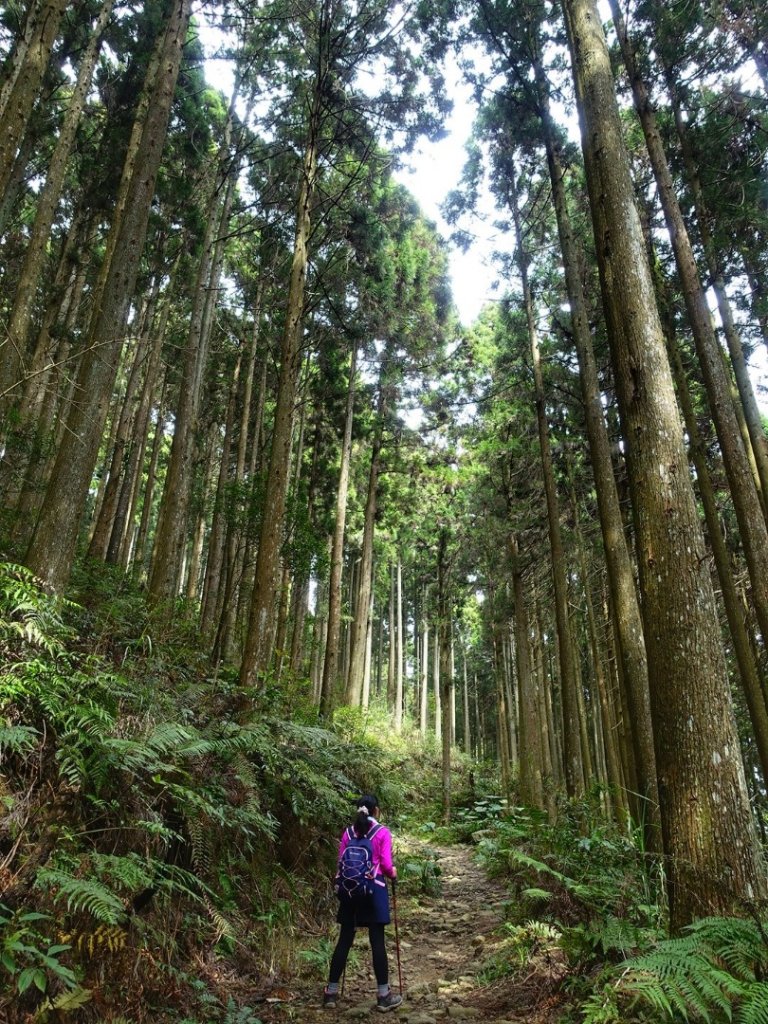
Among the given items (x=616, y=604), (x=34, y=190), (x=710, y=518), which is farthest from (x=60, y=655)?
(x=34, y=190)

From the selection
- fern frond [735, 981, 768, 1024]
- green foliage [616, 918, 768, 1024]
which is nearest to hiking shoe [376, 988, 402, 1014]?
green foliage [616, 918, 768, 1024]

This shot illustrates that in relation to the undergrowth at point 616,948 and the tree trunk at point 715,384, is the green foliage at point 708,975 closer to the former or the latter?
the undergrowth at point 616,948

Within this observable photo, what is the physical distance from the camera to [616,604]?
25.1 ft

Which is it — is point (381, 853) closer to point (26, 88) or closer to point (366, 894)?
point (366, 894)

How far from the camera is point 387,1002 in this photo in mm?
4543

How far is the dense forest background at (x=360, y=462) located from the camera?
3605 mm

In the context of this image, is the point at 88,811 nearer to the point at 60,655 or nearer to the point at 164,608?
the point at 60,655

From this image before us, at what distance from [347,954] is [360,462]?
17.2m

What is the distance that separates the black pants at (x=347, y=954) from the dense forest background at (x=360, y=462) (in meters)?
0.56

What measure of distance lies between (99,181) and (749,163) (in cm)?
1438

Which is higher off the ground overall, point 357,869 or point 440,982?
point 357,869

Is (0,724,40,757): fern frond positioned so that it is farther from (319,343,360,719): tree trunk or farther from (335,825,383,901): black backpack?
(319,343,360,719): tree trunk

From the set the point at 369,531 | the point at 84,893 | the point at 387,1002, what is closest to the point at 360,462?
the point at 369,531

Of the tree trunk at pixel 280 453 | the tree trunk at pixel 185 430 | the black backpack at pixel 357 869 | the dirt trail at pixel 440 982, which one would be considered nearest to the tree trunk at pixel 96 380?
the tree trunk at pixel 280 453
